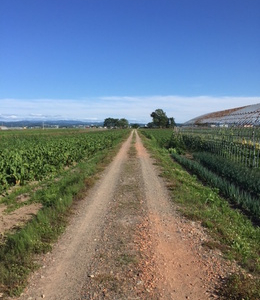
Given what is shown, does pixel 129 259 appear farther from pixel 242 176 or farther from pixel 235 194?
pixel 242 176

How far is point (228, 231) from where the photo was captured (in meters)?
6.73

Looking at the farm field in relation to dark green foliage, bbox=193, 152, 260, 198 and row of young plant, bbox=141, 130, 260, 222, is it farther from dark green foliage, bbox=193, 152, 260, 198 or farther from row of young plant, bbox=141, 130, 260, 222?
dark green foliage, bbox=193, 152, 260, 198

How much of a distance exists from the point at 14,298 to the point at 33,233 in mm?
2095

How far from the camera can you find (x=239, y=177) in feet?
40.8

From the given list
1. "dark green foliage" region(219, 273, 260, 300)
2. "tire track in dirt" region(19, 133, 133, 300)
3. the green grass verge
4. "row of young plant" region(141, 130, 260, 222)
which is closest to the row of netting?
"row of young plant" region(141, 130, 260, 222)

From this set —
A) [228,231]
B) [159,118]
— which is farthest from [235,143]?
[159,118]

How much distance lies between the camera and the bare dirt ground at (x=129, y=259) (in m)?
4.35

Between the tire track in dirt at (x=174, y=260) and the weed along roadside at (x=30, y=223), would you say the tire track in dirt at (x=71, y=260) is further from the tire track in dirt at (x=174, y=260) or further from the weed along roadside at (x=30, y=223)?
the tire track in dirt at (x=174, y=260)

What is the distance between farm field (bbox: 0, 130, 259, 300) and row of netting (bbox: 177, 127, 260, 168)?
6172 mm

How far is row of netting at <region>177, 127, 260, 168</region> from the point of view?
14805 millimetres

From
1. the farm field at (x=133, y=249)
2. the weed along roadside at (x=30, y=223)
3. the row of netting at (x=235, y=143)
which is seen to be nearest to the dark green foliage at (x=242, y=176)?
the row of netting at (x=235, y=143)

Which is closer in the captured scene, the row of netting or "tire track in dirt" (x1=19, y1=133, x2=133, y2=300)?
"tire track in dirt" (x1=19, y1=133, x2=133, y2=300)

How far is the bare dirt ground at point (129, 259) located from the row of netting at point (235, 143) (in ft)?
25.7

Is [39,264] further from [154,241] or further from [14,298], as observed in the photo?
[154,241]
